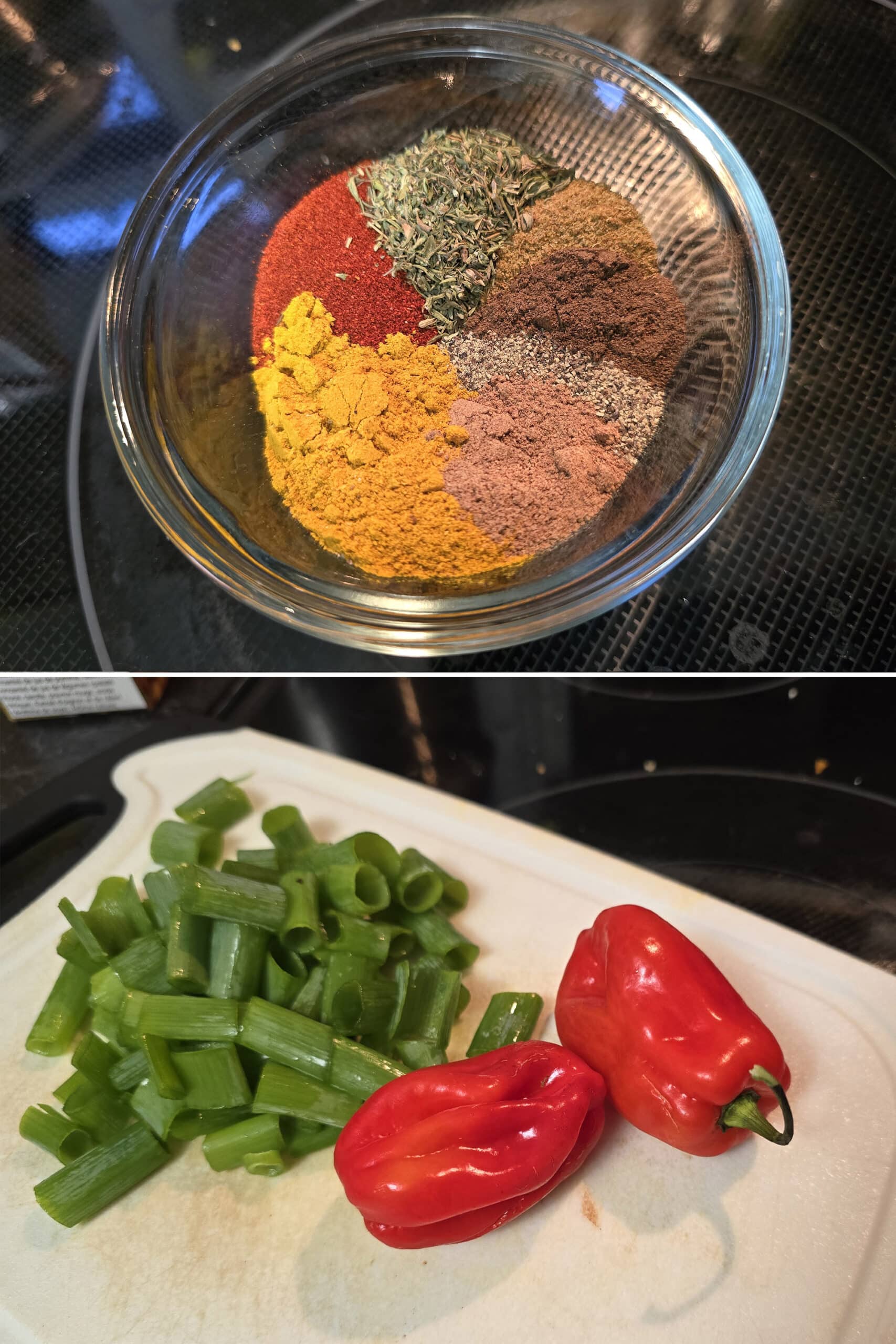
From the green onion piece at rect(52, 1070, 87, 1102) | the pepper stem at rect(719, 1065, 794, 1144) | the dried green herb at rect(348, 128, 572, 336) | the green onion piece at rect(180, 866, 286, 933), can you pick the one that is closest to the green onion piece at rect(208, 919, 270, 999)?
the green onion piece at rect(180, 866, 286, 933)

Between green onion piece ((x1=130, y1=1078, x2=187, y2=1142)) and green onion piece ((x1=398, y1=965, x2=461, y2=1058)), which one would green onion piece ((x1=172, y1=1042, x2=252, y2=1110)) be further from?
green onion piece ((x1=398, y1=965, x2=461, y2=1058))

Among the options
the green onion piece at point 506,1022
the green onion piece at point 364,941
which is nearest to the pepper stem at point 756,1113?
the green onion piece at point 506,1022

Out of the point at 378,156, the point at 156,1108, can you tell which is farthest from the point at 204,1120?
the point at 378,156

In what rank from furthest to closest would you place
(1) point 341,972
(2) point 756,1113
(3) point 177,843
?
(3) point 177,843 < (1) point 341,972 < (2) point 756,1113

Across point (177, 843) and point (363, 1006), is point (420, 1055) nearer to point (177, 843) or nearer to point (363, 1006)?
point (363, 1006)

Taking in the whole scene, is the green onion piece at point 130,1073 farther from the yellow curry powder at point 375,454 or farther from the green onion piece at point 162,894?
the yellow curry powder at point 375,454
